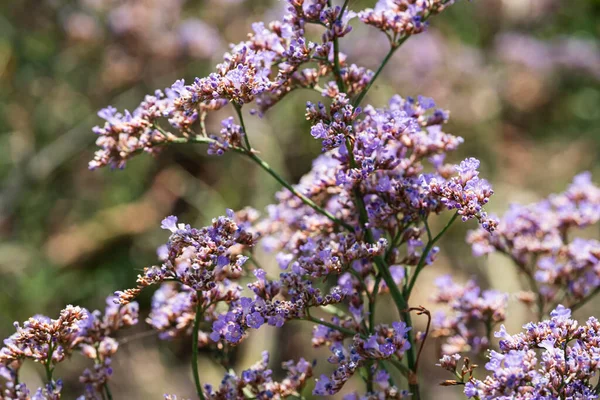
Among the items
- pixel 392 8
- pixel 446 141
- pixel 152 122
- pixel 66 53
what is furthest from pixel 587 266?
pixel 66 53

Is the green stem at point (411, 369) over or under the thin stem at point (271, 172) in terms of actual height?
under

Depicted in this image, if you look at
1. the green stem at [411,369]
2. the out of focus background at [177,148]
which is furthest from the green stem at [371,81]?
the out of focus background at [177,148]

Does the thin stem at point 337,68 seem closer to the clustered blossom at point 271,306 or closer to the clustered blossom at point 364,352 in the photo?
the clustered blossom at point 271,306

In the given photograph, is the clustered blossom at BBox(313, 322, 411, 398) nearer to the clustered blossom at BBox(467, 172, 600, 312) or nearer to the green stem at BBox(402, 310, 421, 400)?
the green stem at BBox(402, 310, 421, 400)

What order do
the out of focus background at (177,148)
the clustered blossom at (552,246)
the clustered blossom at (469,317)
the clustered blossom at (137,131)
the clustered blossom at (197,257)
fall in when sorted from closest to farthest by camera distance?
the clustered blossom at (197,257)
the clustered blossom at (137,131)
the clustered blossom at (469,317)
the clustered blossom at (552,246)
the out of focus background at (177,148)

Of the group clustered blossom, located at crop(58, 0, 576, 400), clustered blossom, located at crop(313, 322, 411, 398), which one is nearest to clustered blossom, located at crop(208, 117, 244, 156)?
clustered blossom, located at crop(58, 0, 576, 400)

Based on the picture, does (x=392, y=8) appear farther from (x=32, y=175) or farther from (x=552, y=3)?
(x=552, y=3)
